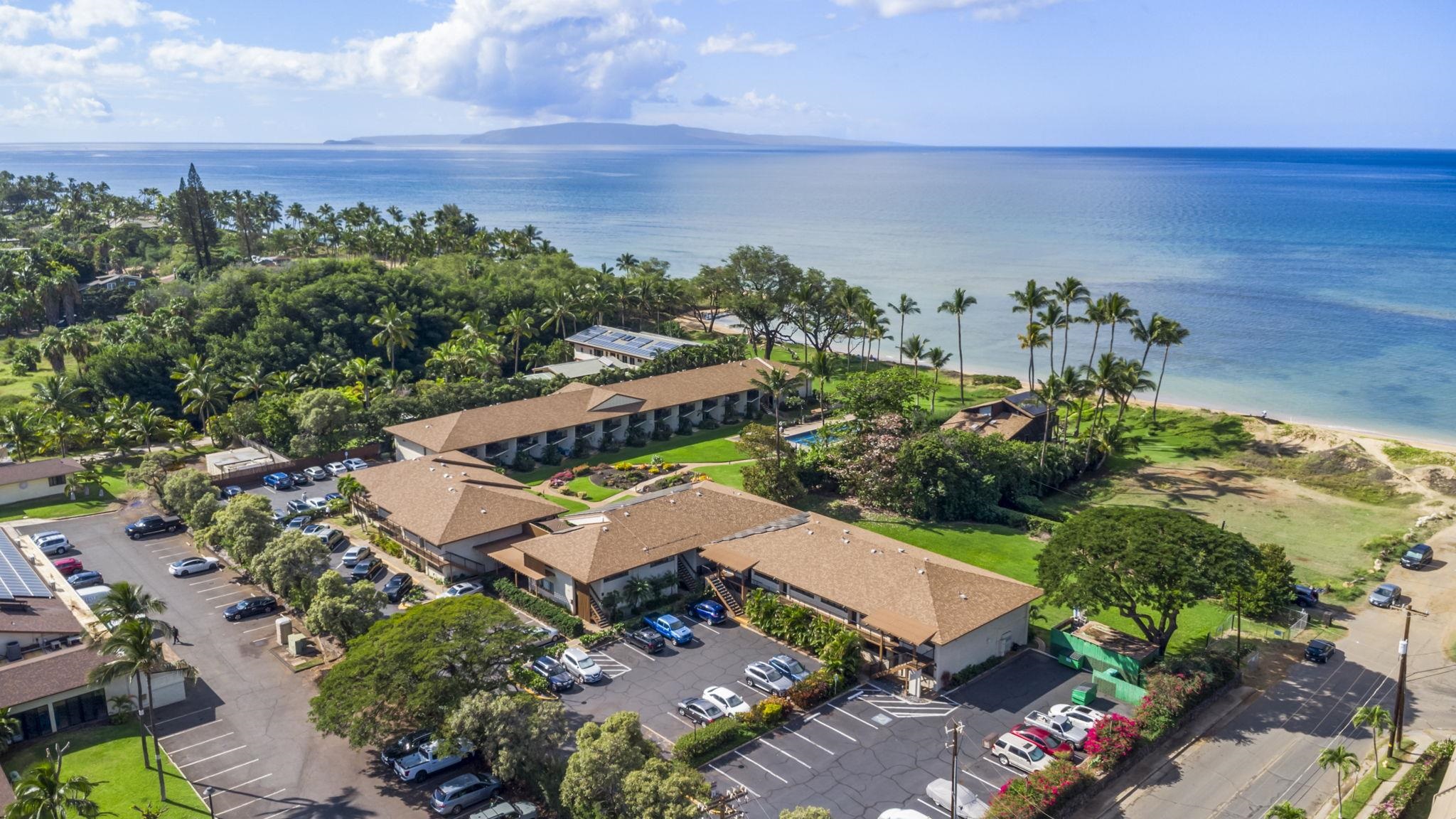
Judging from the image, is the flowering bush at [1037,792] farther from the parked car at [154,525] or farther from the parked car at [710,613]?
the parked car at [154,525]

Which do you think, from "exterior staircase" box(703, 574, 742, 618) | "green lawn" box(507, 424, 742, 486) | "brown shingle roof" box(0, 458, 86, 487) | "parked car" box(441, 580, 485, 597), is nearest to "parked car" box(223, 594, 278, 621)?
"parked car" box(441, 580, 485, 597)

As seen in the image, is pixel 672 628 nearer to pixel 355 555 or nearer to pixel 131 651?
pixel 355 555

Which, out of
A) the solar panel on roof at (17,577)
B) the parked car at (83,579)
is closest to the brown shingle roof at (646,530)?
the solar panel on roof at (17,577)

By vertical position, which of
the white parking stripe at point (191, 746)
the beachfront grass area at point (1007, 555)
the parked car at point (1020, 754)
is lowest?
the white parking stripe at point (191, 746)

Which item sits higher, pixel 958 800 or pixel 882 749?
pixel 958 800

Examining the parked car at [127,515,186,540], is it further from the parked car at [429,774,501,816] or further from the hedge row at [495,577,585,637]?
the parked car at [429,774,501,816]

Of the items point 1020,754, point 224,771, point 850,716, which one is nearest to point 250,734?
point 224,771
